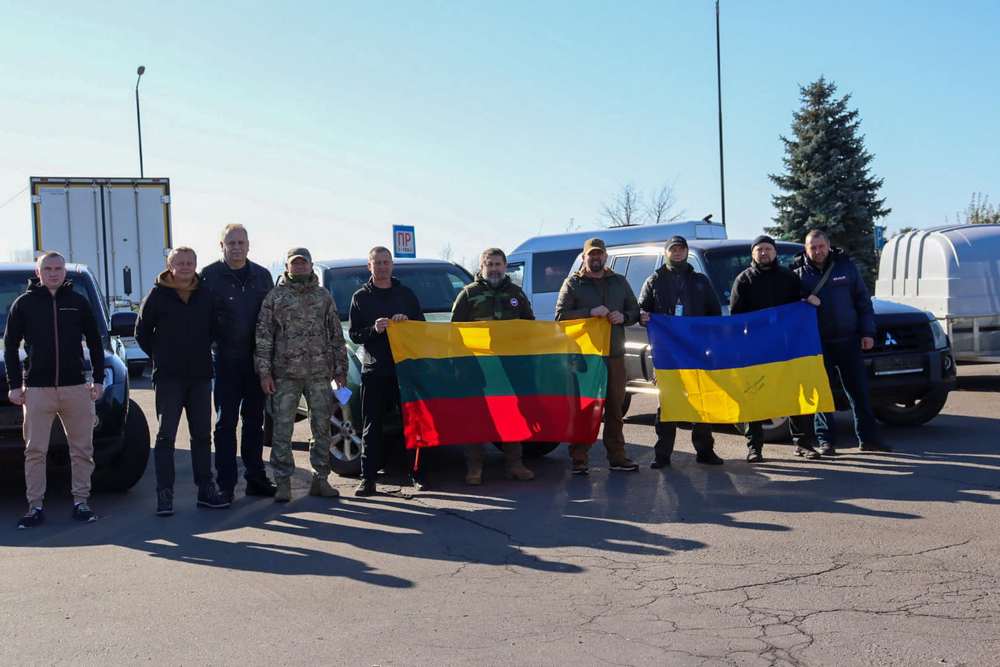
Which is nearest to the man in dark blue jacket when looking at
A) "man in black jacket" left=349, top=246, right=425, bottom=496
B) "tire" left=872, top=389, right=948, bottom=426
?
"tire" left=872, top=389, right=948, bottom=426

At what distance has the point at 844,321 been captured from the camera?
977cm

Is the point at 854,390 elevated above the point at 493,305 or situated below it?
below

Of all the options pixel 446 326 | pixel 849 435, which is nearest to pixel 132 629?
pixel 446 326

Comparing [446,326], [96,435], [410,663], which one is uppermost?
[446,326]

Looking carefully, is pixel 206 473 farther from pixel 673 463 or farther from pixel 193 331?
pixel 673 463

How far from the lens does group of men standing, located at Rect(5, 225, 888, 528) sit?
7980 millimetres

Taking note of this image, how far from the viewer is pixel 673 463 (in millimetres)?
9625

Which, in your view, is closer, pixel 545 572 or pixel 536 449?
pixel 545 572

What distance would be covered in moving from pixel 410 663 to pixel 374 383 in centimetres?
439

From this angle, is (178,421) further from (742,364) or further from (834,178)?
(834,178)

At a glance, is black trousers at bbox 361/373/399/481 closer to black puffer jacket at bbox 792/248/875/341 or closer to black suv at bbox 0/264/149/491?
black suv at bbox 0/264/149/491

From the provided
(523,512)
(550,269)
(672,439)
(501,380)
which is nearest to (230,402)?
(501,380)

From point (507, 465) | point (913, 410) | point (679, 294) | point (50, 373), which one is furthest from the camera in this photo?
point (913, 410)

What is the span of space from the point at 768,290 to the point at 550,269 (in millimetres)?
9584
